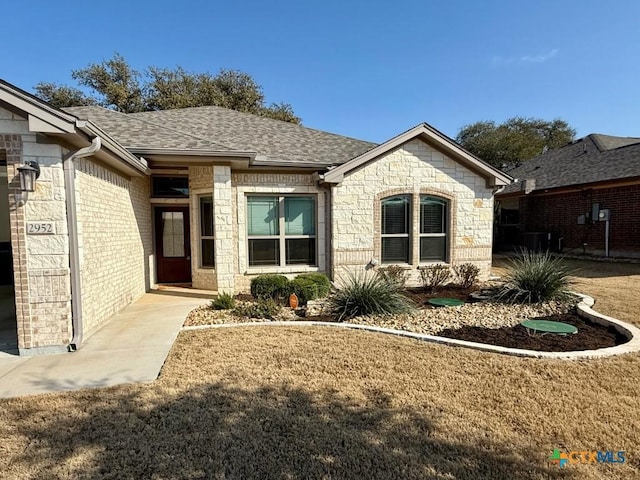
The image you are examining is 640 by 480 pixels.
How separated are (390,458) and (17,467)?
2760 millimetres

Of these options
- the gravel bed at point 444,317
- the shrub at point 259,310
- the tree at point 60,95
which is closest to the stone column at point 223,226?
the gravel bed at point 444,317

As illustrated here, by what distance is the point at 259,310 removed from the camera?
21.9 feet

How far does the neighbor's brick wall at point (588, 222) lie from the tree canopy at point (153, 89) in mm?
18933

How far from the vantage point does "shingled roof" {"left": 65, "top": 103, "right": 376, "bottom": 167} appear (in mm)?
7699

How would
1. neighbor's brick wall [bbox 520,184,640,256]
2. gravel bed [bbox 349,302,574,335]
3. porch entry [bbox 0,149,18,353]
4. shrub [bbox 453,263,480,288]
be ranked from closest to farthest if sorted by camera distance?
porch entry [bbox 0,149,18,353], gravel bed [bbox 349,302,574,335], shrub [bbox 453,263,480,288], neighbor's brick wall [bbox 520,184,640,256]

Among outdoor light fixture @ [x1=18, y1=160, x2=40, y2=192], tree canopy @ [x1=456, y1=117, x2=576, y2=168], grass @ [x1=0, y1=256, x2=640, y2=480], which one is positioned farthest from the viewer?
tree canopy @ [x1=456, y1=117, x2=576, y2=168]

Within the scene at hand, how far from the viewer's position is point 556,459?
104 inches

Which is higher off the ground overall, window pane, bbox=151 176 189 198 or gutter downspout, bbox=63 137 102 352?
window pane, bbox=151 176 189 198

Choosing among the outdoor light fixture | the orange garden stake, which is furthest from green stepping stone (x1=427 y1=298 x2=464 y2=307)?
the outdoor light fixture

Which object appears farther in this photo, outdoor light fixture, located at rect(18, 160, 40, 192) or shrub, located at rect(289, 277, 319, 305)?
shrub, located at rect(289, 277, 319, 305)

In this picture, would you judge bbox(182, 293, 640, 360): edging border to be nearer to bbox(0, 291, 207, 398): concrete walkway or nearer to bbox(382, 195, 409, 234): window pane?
bbox(0, 291, 207, 398): concrete walkway

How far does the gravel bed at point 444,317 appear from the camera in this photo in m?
6.10

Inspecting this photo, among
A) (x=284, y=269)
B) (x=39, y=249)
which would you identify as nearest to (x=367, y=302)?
(x=284, y=269)

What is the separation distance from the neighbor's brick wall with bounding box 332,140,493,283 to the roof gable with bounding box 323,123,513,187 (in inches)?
6.2
